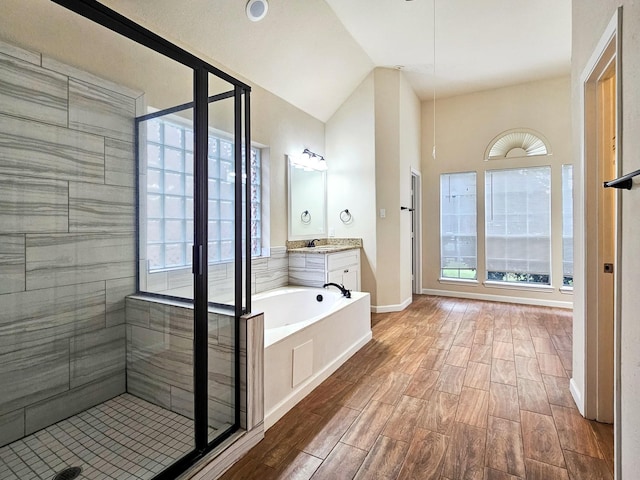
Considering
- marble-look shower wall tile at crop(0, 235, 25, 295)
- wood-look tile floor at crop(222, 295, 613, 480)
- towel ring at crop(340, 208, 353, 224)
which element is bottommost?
wood-look tile floor at crop(222, 295, 613, 480)

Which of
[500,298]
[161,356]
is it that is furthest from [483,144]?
[161,356]

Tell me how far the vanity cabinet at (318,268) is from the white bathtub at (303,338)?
0.18 meters

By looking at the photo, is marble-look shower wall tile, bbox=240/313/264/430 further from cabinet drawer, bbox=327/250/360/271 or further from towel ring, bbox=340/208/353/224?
towel ring, bbox=340/208/353/224

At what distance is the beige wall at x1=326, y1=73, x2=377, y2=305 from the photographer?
4.33 m

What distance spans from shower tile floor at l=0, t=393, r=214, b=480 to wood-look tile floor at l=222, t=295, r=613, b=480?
355 mm

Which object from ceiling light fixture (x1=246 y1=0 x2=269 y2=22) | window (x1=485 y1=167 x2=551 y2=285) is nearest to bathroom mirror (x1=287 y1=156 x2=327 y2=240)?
ceiling light fixture (x1=246 y1=0 x2=269 y2=22)

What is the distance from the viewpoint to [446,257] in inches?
214

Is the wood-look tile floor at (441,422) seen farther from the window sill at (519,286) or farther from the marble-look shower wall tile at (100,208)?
the window sill at (519,286)

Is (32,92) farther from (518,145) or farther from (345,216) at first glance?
(518,145)

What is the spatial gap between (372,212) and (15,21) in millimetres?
3526

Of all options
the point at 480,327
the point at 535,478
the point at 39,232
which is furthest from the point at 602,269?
the point at 39,232

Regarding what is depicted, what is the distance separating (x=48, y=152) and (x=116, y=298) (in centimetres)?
88

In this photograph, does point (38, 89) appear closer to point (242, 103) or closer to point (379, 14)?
point (242, 103)

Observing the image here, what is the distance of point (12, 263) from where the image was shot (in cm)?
166
